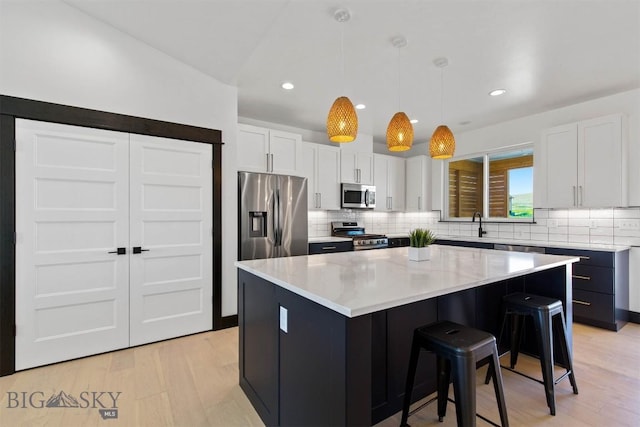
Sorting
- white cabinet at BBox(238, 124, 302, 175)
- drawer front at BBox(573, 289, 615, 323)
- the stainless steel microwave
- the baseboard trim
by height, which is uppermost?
white cabinet at BBox(238, 124, 302, 175)

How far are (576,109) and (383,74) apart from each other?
2.72 m

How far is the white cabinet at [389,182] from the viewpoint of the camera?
5.49m

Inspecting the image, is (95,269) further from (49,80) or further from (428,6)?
(428,6)

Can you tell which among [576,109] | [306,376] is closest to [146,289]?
[306,376]

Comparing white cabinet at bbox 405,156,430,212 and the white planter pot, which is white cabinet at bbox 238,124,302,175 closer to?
the white planter pot

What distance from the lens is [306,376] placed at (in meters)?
1.45

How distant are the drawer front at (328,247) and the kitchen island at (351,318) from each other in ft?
5.48

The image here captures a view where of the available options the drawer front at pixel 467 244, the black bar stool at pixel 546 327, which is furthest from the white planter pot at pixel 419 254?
the drawer front at pixel 467 244

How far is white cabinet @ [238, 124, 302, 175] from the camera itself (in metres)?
3.82

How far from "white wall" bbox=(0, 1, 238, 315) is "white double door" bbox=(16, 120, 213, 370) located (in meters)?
0.23

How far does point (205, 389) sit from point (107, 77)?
2.73 meters

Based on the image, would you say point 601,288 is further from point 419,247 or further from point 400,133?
point 400,133

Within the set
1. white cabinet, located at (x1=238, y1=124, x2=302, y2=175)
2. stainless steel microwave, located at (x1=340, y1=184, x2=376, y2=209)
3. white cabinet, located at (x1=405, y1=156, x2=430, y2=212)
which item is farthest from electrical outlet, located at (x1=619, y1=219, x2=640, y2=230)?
white cabinet, located at (x1=238, y1=124, x2=302, y2=175)

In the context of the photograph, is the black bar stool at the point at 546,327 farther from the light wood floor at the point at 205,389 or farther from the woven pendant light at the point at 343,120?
the woven pendant light at the point at 343,120
